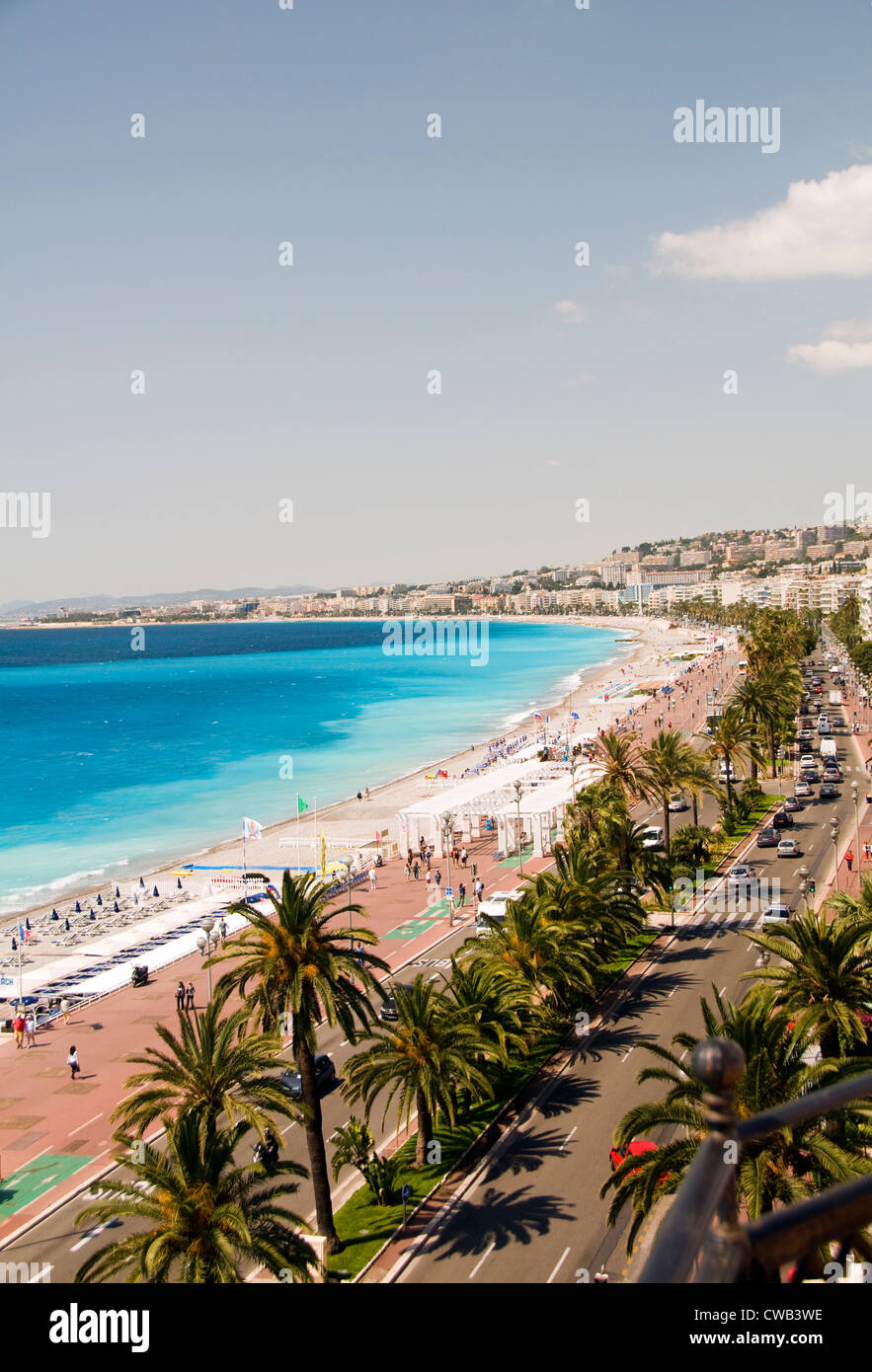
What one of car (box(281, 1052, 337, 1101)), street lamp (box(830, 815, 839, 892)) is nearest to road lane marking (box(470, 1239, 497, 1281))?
car (box(281, 1052, 337, 1101))

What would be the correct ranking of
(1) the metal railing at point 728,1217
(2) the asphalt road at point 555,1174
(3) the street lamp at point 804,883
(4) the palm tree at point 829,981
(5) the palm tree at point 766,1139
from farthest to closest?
(3) the street lamp at point 804,883 < (4) the palm tree at point 829,981 < (2) the asphalt road at point 555,1174 < (5) the palm tree at point 766,1139 < (1) the metal railing at point 728,1217

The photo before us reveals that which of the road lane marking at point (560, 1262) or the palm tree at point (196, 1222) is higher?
the palm tree at point (196, 1222)

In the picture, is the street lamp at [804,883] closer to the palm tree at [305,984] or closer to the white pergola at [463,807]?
the white pergola at [463,807]

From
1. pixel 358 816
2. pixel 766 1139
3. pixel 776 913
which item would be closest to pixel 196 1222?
pixel 766 1139

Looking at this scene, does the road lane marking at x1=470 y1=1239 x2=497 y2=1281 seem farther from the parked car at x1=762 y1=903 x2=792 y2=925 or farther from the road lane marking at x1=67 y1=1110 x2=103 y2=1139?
the parked car at x1=762 y1=903 x2=792 y2=925

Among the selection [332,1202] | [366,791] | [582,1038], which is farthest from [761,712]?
[332,1202]

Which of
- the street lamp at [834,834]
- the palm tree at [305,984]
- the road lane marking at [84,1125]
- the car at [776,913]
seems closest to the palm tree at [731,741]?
the street lamp at [834,834]

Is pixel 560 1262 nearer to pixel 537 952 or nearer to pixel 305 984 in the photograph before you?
pixel 305 984
